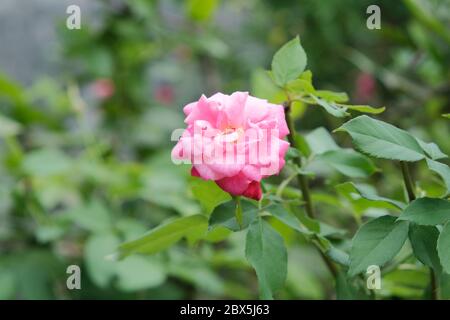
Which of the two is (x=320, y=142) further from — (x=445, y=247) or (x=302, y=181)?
(x=445, y=247)

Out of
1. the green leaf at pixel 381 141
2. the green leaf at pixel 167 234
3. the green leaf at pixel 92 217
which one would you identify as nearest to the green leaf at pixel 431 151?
the green leaf at pixel 381 141

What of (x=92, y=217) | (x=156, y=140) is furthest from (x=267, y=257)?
(x=156, y=140)

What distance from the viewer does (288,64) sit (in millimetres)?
658

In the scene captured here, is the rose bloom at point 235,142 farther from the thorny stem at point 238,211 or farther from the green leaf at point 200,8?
the green leaf at point 200,8

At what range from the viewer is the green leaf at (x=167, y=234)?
691 mm

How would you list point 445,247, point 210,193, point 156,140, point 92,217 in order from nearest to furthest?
point 445,247
point 210,193
point 92,217
point 156,140

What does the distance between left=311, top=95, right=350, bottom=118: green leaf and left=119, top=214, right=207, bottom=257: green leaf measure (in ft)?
0.56

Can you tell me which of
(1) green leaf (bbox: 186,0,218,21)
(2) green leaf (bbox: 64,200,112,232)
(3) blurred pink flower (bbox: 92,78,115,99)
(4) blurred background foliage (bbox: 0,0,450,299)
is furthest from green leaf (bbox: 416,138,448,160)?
(3) blurred pink flower (bbox: 92,78,115,99)

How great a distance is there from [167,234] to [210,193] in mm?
68

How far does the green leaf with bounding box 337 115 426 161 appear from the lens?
1.94ft

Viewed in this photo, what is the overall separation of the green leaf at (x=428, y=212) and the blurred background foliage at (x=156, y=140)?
119 millimetres

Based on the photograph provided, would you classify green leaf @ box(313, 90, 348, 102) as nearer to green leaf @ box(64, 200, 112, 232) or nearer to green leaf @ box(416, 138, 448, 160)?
green leaf @ box(416, 138, 448, 160)

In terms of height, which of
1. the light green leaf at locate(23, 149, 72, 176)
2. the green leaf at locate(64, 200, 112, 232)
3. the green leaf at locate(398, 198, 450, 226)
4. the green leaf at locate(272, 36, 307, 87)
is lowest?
the green leaf at locate(398, 198, 450, 226)
